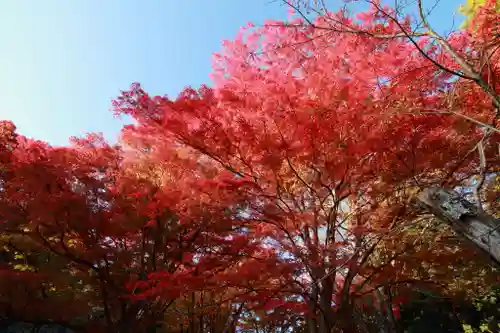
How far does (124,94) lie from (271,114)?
7.50 feet

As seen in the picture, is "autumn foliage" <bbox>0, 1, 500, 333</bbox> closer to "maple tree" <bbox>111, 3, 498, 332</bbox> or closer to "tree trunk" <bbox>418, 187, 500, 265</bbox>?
"maple tree" <bbox>111, 3, 498, 332</bbox>

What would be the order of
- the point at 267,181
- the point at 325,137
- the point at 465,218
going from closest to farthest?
the point at 465,218 < the point at 325,137 < the point at 267,181

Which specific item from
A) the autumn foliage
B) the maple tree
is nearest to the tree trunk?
the autumn foliage

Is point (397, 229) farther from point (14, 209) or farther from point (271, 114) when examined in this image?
point (14, 209)

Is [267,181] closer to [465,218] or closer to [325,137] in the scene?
[325,137]

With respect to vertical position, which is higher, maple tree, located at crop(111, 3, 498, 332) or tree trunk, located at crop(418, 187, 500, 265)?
maple tree, located at crop(111, 3, 498, 332)

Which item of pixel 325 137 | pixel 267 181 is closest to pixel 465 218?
pixel 325 137

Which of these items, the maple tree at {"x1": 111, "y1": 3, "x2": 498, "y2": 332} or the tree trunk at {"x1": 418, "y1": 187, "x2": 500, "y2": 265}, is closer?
the tree trunk at {"x1": 418, "y1": 187, "x2": 500, "y2": 265}

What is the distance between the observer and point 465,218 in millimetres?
2662

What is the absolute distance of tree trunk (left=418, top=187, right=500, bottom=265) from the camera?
8.16ft

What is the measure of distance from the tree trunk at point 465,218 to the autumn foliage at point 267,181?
1361 millimetres

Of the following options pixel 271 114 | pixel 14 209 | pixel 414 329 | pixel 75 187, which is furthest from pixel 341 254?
pixel 414 329

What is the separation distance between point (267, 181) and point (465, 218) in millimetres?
3596

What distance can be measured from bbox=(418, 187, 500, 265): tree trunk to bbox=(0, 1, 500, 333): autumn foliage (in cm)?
136
